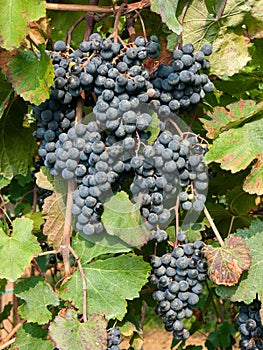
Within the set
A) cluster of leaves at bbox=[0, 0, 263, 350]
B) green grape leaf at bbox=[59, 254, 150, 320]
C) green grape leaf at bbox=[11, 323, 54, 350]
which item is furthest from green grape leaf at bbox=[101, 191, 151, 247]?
green grape leaf at bbox=[11, 323, 54, 350]

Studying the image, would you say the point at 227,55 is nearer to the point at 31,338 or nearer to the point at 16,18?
the point at 16,18

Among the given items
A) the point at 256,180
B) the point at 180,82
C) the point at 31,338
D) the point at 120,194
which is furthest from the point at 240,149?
the point at 31,338

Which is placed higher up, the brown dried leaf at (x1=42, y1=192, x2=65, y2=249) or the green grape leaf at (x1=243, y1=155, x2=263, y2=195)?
the green grape leaf at (x1=243, y1=155, x2=263, y2=195)

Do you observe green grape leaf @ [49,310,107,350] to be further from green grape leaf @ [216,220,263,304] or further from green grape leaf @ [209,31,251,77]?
green grape leaf @ [209,31,251,77]

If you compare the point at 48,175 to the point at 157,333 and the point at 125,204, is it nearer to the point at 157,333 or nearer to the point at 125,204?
the point at 125,204

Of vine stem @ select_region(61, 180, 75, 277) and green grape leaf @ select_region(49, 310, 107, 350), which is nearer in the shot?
green grape leaf @ select_region(49, 310, 107, 350)

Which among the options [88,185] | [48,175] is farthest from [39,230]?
[88,185]
